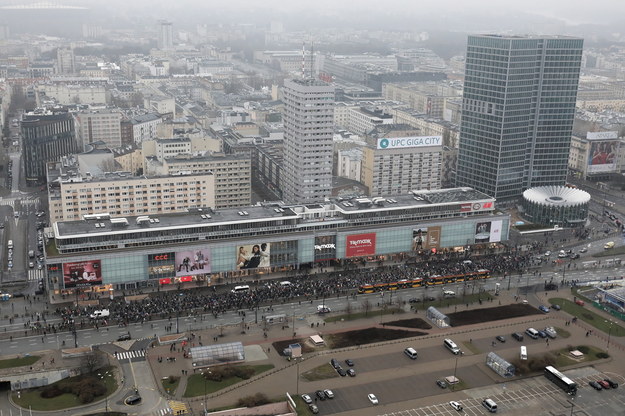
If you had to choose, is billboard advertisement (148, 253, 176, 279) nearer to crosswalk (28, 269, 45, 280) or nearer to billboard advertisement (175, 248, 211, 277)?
billboard advertisement (175, 248, 211, 277)

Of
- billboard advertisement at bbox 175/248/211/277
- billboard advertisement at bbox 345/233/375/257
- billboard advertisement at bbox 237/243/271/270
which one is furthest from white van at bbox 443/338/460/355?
billboard advertisement at bbox 175/248/211/277

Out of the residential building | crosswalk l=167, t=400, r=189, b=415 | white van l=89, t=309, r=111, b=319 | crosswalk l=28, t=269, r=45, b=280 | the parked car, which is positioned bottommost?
crosswalk l=28, t=269, r=45, b=280

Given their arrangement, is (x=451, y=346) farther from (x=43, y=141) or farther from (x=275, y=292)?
(x=43, y=141)

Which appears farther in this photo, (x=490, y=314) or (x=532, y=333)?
(x=490, y=314)

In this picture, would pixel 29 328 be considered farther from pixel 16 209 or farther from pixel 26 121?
pixel 26 121

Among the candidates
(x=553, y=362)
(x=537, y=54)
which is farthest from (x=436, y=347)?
(x=537, y=54)

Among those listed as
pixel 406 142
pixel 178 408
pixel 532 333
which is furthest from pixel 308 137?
pixel 178 408
